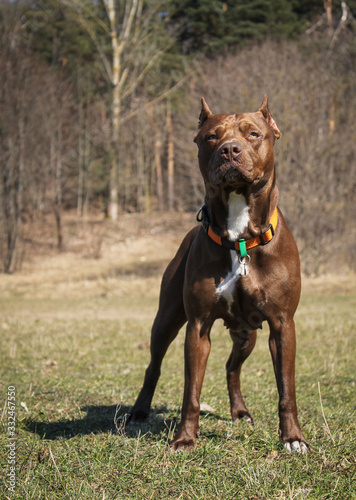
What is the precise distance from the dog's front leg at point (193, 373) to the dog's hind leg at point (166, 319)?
531 millimetres

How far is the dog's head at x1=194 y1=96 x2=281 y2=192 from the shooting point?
277 centimetres

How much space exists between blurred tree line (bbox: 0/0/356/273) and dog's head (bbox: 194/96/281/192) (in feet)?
49.8

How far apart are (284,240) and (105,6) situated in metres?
24.2

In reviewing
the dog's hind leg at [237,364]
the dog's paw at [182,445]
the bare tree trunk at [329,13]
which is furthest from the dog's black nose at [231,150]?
the bare tree trunk at [329,13]

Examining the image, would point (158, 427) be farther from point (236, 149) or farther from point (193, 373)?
point (236, 149)

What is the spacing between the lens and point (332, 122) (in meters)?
18.7

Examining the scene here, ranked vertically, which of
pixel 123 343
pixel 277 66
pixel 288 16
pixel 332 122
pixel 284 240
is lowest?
pixel 123 343

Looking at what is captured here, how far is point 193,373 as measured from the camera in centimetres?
302

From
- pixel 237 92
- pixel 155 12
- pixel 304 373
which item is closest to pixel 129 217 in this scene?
pixel 155 12

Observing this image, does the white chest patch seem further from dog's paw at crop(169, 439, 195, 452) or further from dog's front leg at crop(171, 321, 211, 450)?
dog's paw at crop(169, 439, 195, 452)

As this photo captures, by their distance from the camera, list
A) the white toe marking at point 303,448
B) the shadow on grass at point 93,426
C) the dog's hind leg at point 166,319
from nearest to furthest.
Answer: the white toe marking at point 303,448
the shadow on grass at point 93,426
the dog's hind leg at point 166,319

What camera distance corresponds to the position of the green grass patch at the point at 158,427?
7.66 feet

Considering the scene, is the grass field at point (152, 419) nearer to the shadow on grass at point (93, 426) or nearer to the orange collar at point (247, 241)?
the shadow on grass at point (93, 426)

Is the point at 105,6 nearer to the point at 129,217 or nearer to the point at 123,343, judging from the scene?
the point at 129,217
